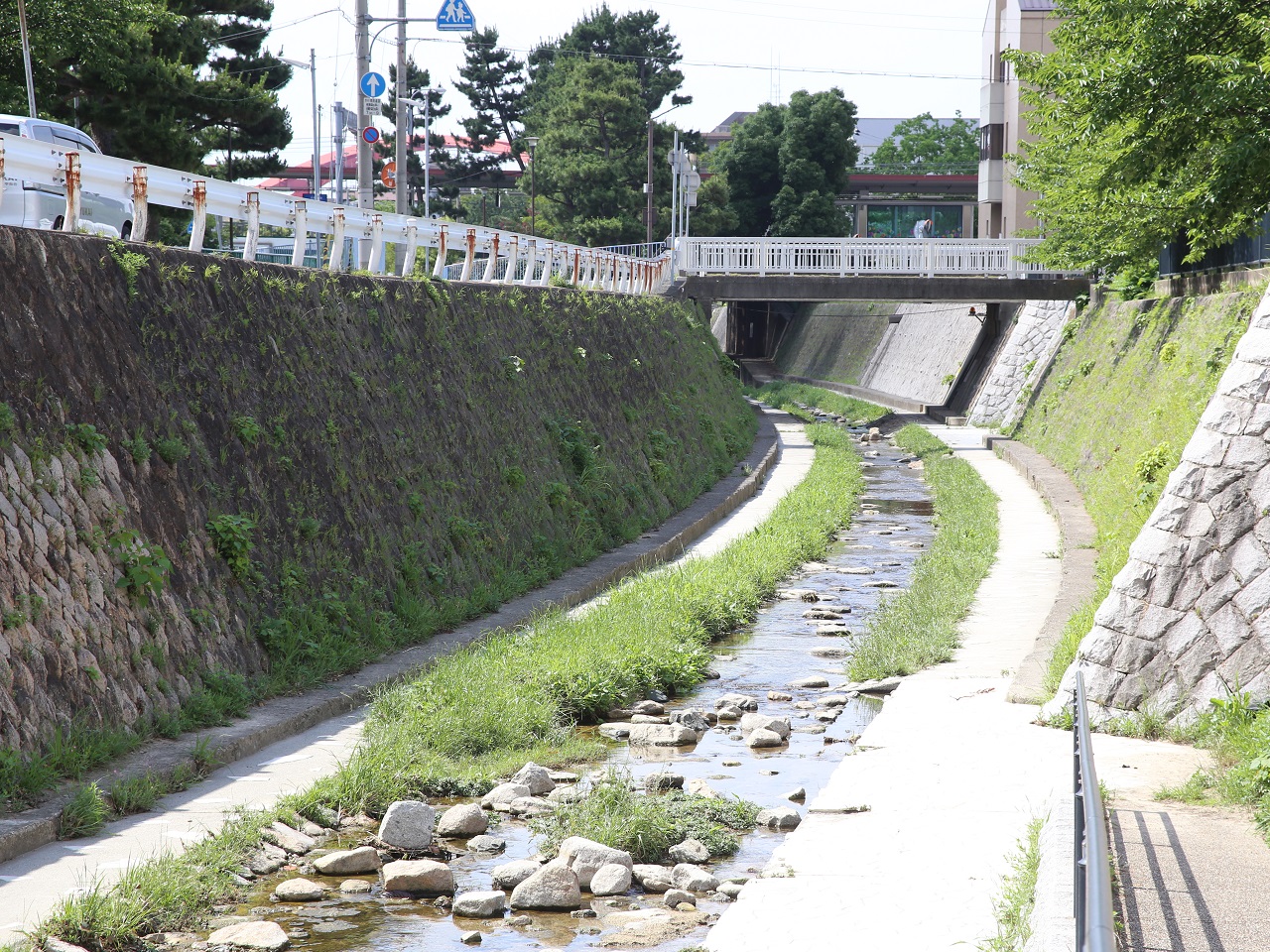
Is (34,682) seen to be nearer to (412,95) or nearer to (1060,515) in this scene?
(1060,515)

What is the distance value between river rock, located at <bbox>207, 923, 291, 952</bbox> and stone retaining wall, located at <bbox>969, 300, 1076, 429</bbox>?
28.9 m

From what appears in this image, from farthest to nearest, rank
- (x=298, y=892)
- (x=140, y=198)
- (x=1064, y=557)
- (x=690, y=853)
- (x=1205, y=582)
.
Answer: (x=1064, y=557), (x=140, y=198), (x=1205, y=582), (x=690, y=853), (x=298, y=892)

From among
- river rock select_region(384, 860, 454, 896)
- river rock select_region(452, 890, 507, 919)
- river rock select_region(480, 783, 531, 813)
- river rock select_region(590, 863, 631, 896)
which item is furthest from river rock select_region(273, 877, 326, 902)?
river rock select_region(480, 783, 531, 813)

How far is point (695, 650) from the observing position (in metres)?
11.4

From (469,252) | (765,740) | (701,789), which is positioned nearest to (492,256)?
(469,252)

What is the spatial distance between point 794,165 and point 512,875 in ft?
188

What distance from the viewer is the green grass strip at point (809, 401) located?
139 ft

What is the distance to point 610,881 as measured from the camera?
6.27 meters

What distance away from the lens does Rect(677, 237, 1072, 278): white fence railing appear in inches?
1347

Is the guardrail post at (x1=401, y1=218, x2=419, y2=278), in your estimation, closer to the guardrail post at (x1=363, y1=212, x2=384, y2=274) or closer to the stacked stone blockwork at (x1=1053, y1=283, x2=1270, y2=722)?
the guardrail post at (x1=363, y1=212, x2=384, y2=274)

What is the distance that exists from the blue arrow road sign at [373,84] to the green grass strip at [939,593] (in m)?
10.4

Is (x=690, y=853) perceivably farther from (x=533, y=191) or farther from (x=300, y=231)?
(x=533, y=191)

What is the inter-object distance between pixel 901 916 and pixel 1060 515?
42.8 ft

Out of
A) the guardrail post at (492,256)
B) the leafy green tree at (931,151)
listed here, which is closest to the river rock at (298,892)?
the guardrail post at (492,256)
